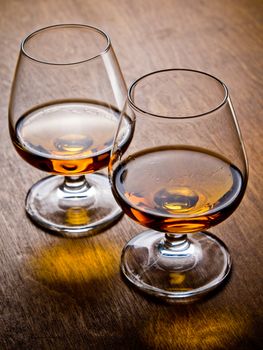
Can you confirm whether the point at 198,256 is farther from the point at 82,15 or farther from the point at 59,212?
the point at 82,15

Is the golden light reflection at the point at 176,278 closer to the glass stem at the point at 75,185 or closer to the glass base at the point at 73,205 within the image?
A: the glass base at the point at 73,205

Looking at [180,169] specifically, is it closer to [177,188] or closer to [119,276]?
[177,188]

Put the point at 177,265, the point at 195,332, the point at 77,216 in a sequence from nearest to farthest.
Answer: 1. the point at 195,332
2. the point at 177,265
3. the point at 77,216

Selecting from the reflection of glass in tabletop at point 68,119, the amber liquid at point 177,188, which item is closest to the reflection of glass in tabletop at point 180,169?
the amber liquid at point 177,188

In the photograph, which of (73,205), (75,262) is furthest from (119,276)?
(73,205)

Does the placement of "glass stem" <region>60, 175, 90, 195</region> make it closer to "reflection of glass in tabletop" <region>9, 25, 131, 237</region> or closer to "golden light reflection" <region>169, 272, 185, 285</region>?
"reflection of glass in tabletop" <region>9, 25, 131, 237</region>

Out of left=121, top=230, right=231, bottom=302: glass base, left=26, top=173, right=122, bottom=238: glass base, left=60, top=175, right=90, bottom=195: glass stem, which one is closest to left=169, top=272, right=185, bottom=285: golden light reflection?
left=121, top=230, right=231, bottom=302: glass base
